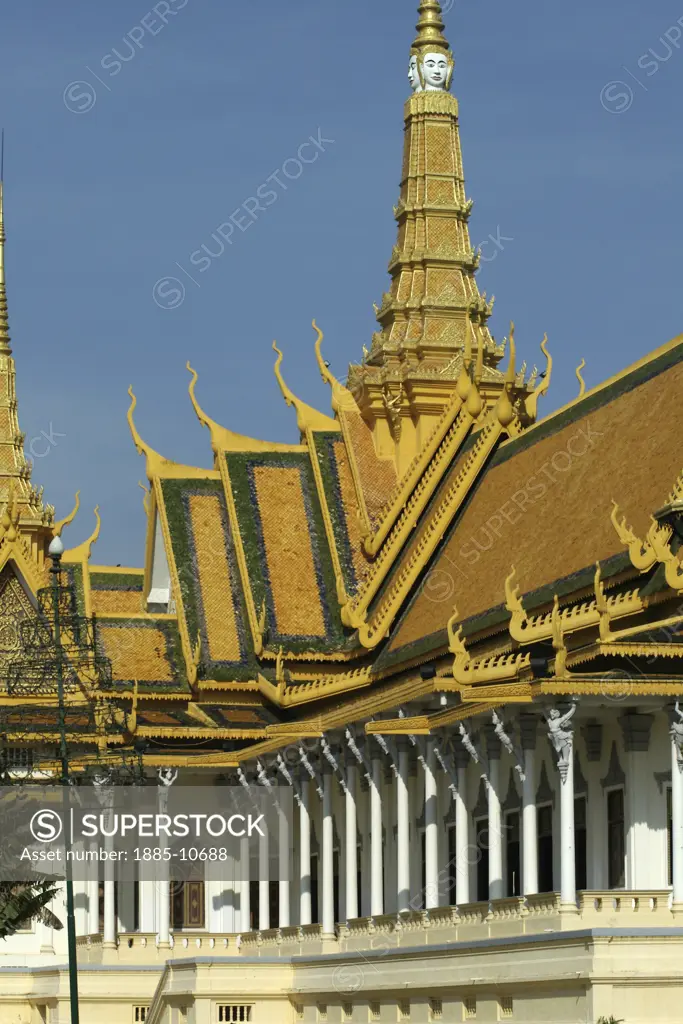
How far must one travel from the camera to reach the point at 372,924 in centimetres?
3688

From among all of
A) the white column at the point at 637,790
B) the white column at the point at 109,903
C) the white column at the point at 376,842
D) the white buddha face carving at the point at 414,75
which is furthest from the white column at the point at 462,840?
the white buddha face carving at the point at 414,75

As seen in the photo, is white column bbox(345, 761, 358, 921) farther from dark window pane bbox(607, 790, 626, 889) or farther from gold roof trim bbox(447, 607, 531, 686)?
dark window pane bbox(607, 790, 626, 889)

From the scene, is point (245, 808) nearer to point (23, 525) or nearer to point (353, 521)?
point (353, 521)

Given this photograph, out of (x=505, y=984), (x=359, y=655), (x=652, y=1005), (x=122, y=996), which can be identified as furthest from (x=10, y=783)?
(x=652, y=1005)

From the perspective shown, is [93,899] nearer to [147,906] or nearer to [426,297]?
[147,906]

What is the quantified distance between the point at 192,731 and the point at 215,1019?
8.24 metres

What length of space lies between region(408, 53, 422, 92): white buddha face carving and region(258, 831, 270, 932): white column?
1781 centimetres

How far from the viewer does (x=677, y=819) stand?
28688 mm

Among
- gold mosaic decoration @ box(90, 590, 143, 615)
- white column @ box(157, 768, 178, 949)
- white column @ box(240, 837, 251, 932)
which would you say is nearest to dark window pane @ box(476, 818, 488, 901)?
white column @ box(157, 768, 178, 949)

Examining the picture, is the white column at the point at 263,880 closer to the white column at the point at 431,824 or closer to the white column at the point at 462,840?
the white column at the point at 431,824

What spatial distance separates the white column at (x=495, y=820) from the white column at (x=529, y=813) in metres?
0.87

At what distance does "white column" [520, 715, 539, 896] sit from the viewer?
3080 cm

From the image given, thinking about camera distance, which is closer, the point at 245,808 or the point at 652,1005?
the point at 652,1005

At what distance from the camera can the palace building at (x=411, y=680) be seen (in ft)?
98.8
